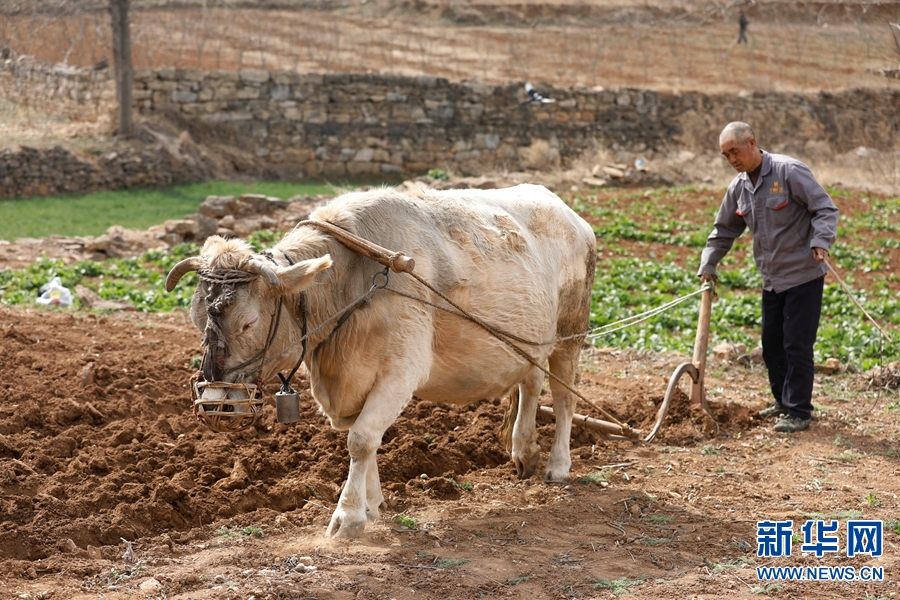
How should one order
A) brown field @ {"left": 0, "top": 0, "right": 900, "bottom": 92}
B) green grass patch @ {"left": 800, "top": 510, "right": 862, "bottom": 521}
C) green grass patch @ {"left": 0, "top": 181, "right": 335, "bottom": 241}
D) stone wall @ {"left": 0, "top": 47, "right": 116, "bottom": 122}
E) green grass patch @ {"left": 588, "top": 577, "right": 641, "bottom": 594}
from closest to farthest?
green grass patch @ {"left": 588, "top": 577, "right": 641, "bottom": 594}
green grass patch @ {"left": 800, "top": 510, "right": 862, "bottom": 521}
green grass patch @ {"left": 0, "top": 181, "right": 335, "bottom": 241}
stone wall @ {"left": 0, "top": 47, "right": 116, "bottom": 122}
brown field @ {"left": 0, "top": 0, "right": 900, "bottom": 92}

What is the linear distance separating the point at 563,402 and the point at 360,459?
6.83 ft

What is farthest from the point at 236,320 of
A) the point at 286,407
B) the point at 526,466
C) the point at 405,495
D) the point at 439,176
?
the point at 439,176

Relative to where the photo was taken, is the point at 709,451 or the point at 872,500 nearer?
the point at 872,500

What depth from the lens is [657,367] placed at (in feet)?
30.8

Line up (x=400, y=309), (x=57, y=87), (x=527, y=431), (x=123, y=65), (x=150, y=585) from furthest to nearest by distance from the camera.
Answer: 1. (x=57, y=87)
2. (x=123, y=65)
3. (x=527, y=431)
4. (x=400, y=309)
5. (x=150, y=585)

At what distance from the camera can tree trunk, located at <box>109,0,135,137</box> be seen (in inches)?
971

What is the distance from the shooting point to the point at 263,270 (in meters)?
4.72

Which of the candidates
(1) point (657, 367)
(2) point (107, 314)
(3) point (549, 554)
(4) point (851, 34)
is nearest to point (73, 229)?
(2) point (107, 314)

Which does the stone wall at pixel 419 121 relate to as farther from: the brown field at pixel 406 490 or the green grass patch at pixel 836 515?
the green grass patch at pixel 836 515

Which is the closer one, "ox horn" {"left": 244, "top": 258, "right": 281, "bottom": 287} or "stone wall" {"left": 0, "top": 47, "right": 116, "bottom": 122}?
"ox horn" {"left": 244, "top": 258, "right": 281, "bottom": 287}

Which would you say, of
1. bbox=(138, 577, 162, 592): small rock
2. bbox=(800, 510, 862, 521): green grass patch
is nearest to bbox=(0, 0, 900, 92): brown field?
bbox=(800, 510, 862, 521): green grass patch

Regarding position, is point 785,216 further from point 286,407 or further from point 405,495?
point 286,407

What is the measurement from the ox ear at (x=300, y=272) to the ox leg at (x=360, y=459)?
0.79m

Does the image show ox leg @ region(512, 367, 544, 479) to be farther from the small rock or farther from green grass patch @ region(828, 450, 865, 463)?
the small rock
